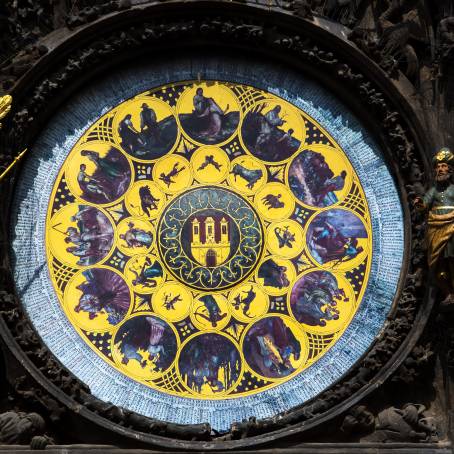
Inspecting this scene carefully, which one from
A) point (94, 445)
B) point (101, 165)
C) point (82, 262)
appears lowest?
point (94, 445)

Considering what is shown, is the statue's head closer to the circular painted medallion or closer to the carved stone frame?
the carved stone frame

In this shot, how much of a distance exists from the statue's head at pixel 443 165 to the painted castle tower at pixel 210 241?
1992 millimetres

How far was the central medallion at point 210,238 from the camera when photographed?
13.7 metres

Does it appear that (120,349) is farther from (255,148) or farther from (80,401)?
(255,148)

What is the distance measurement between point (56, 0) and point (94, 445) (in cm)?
423

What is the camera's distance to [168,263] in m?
13.7

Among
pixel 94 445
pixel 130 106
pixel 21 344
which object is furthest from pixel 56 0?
pixel 94 445

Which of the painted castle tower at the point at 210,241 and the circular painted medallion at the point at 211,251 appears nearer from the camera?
the circular painted medallion at the point at 211,251

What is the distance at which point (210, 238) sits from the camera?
1380 centimetres

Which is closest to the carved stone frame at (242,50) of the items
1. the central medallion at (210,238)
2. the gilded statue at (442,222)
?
the gilded statue at (442,222)

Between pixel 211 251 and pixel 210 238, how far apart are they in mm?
125

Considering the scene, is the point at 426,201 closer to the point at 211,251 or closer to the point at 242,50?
the point at 211,251

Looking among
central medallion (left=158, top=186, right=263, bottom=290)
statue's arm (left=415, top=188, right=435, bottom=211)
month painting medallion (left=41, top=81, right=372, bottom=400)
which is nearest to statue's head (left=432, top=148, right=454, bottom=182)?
statue's arm (left=415, top=188, right=435, bottom=211)

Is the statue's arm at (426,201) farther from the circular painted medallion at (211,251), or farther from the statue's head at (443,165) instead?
the circular painted medallion at (211,251)
